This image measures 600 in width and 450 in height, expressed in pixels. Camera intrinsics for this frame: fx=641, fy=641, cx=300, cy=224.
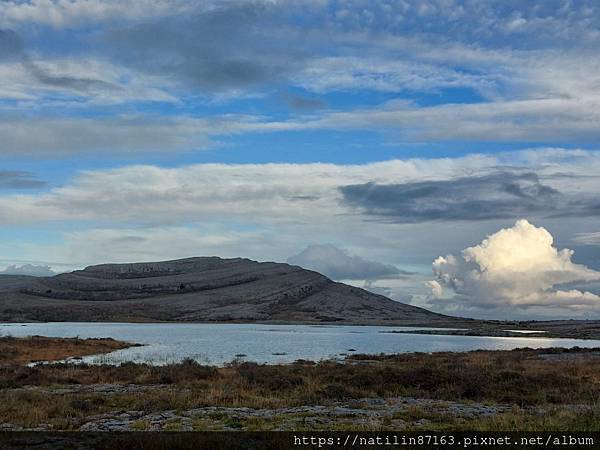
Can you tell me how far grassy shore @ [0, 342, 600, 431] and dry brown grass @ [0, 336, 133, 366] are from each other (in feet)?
71.9

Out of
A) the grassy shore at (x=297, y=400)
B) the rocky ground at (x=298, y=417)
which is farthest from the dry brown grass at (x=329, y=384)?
the rocky ground at (x=298, y=417)

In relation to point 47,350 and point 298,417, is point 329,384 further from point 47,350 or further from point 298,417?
point 47,350

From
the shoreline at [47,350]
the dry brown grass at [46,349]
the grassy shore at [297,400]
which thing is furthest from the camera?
the dry brown grass at [46,349]

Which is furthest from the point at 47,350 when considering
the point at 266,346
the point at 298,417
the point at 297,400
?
the point at 298,417

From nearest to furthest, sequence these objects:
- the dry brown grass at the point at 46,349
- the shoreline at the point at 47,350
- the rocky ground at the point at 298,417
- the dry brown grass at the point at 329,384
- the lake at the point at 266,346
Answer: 1. the rocky ground at the point at 298,417
2. the dry brown grass at the point at 329,384
3. the shoreline at the point at 47,350
4. the dry brown grass at the point at 46,349
5. the lake at the point at 266,346

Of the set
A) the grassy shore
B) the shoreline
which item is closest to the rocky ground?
the grassy shore

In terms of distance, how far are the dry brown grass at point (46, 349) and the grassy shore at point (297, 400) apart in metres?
21.9

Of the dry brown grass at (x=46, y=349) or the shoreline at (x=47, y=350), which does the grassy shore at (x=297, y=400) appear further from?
the dry brown grass at (x=46, y=349)

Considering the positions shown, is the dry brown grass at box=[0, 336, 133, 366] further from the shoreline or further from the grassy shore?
the grassy shore

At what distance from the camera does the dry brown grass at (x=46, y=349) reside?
65.2 metres

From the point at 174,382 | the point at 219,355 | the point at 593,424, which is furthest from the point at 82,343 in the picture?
the point at 593,424

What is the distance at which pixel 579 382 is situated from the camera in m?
38.0

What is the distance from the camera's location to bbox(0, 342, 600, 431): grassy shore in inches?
912

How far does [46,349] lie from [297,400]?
57.0 m
